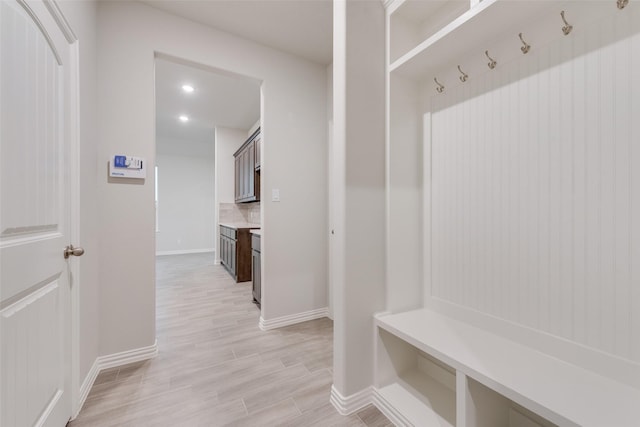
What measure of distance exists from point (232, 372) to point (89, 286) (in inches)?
43.2

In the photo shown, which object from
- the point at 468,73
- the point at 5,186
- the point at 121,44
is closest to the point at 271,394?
the point at 5,186

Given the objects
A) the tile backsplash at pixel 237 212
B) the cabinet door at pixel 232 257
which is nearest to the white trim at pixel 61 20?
the cabinet door at pixel 232 257

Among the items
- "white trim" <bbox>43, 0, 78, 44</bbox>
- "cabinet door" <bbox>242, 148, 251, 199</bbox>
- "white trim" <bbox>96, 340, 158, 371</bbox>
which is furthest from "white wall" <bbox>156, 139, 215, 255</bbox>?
"white trim" <bbox>43, 0, 78, 44</bbox>

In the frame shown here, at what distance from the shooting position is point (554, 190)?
110 centimetres

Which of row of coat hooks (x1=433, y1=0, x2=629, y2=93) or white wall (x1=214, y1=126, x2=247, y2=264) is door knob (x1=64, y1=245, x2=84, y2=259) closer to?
row of coat hooks (x1=433, y1=0, x2=629, y2=93)

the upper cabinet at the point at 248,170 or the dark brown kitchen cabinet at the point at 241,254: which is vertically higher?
the upper cabinet at the point at 248,170

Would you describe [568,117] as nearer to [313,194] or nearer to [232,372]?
[313,194]

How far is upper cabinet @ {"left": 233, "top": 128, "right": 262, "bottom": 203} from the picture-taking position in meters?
3.86

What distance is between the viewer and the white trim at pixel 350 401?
1434 mm

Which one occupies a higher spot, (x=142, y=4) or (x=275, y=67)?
(x=142, y=4)

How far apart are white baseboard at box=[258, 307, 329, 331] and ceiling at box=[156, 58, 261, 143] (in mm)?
2354

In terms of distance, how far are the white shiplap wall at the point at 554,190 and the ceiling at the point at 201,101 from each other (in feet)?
6.98

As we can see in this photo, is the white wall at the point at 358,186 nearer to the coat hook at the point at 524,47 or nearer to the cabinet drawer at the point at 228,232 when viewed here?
the coat hook at the point at 524,47

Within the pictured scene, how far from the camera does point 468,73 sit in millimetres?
1432
